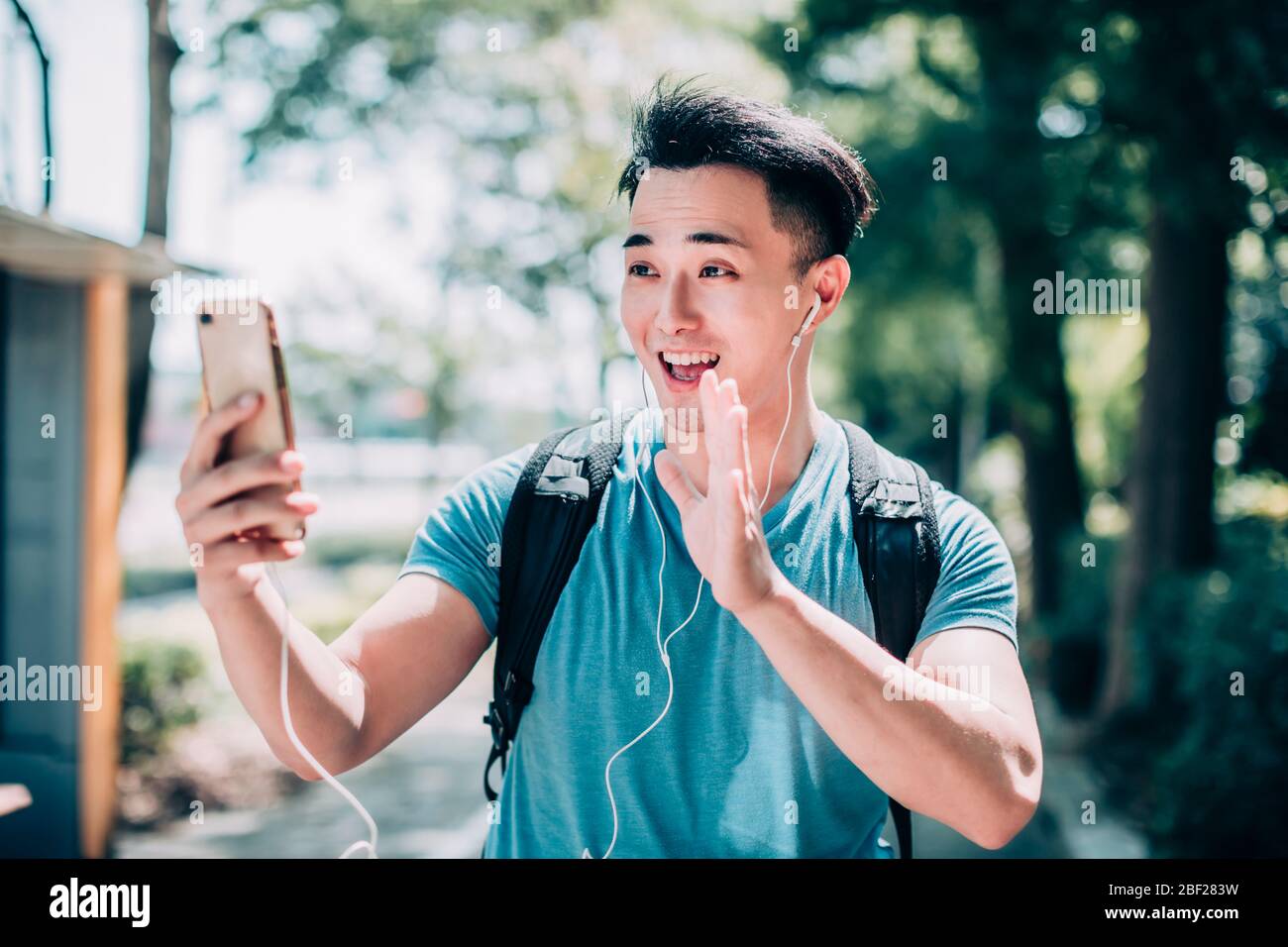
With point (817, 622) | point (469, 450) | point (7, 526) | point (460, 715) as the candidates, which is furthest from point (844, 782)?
point (469, 450)

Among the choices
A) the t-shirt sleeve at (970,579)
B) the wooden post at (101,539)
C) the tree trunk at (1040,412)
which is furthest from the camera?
the tree trunk at (1040,412)

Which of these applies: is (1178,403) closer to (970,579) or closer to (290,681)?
(970,579)

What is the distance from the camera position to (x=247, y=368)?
4.64 feet

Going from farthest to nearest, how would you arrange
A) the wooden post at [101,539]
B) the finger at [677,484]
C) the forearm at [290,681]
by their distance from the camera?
the wooden post at [101,539]
the finger at [677,484]
the forearm at [290,681]

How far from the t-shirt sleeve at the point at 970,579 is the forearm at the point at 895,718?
172mm

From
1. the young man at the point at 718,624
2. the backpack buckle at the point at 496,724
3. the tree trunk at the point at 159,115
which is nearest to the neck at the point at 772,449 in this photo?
the young man at the point at 718,624

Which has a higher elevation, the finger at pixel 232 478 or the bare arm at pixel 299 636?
the finger at pixel 232 478

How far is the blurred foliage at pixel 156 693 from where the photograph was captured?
644cm

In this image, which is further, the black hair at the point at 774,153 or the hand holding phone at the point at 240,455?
the black hair at the point at 774,153

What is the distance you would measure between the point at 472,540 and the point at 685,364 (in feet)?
1.58

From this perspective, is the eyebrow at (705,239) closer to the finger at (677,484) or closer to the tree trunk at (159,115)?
the finger at (677,484)

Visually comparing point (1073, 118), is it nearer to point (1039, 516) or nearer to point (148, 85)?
point (1039, 516)

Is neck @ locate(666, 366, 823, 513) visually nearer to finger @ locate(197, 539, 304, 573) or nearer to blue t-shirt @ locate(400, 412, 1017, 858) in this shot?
blue t-shirt @ locate(400, 412, 1017, 858)
